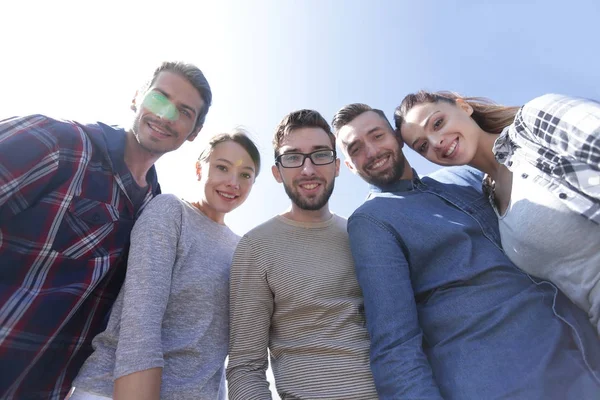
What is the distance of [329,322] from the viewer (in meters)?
2.38

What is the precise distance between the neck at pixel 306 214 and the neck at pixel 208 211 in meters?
0.61

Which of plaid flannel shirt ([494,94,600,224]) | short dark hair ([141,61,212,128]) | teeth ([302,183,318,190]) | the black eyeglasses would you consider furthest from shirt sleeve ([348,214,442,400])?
short dark hair ([141,61,212,128])

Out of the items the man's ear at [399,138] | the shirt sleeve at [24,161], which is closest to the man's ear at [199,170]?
the shirt sleeve at [24,161]

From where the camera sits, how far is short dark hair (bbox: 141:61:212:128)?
11.0 feet

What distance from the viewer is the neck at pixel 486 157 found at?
2788 millimetres

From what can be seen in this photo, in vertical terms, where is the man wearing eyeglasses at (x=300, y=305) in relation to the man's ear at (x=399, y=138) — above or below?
below

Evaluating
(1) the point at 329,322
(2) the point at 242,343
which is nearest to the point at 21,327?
(2) the point at 242,343

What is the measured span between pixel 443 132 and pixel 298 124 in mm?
1285

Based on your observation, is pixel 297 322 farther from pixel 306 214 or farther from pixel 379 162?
pixel 379 162

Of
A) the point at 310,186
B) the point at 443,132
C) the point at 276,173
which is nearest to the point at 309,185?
the point at 310,186

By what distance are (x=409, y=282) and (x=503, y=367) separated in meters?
0.65

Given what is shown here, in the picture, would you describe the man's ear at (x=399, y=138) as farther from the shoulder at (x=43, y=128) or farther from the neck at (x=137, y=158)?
the shoulder at (x=43, y=128)

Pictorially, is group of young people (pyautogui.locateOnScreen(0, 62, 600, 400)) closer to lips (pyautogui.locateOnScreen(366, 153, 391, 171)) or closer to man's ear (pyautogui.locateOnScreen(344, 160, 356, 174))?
lips (pyautogui.locateOnScreen(366, 153, 391, 171))

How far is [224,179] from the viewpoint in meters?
3.21
